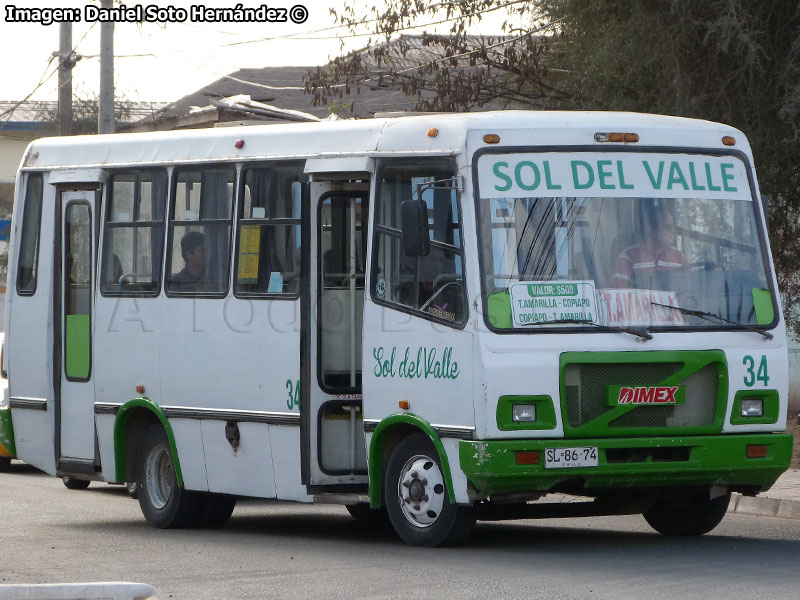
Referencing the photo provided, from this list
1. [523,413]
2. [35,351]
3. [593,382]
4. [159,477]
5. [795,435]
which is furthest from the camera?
[795,435]

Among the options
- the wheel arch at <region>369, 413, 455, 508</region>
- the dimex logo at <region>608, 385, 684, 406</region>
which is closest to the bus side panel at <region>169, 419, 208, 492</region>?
the wheel arch at <region>369, 413, 455, 508</region>

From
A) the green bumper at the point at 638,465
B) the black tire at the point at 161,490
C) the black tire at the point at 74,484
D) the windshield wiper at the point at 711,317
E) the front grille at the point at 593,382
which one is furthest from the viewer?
the black tire at the point at 74,484

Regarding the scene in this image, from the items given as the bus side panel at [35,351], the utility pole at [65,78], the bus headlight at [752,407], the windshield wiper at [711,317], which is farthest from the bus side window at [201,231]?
the utility pole at [65,78]

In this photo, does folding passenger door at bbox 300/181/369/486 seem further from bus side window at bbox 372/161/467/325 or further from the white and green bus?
bus side window at bbox 372/161/467/325

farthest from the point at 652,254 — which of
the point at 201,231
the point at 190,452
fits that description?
the point at 190,452

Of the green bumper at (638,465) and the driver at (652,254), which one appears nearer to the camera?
the green bumper at (638,465)

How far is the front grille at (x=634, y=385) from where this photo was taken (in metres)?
10.5

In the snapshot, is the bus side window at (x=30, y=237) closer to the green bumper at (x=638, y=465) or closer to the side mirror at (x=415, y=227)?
the side mirror at (x=415, y=227)

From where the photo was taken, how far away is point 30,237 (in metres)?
14.5

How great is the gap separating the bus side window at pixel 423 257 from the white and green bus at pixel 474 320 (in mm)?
16

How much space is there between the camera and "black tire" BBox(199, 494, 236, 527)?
1345 cm

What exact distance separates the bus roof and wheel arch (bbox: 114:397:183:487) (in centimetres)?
189

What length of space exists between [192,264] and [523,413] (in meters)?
3.51

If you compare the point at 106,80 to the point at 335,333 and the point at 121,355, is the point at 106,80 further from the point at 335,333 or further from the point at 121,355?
the point at 335,333
